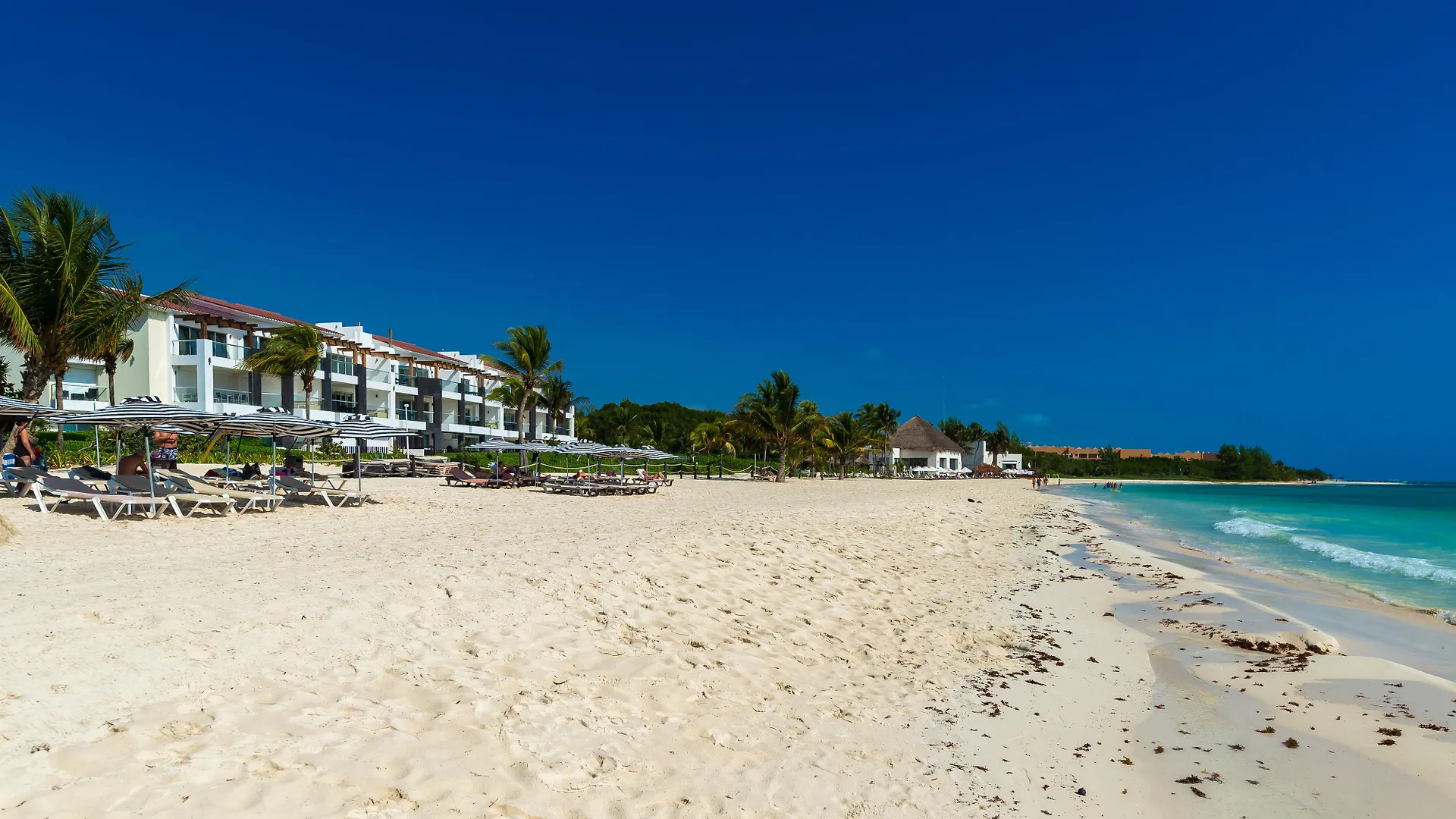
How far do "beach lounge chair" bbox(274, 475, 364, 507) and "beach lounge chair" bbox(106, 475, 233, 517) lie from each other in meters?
1.14

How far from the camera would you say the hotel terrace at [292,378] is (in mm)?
33469

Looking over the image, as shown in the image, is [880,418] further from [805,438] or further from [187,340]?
[187,340]

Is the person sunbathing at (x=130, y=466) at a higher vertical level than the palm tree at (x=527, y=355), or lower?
lower

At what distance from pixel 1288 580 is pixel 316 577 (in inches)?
583

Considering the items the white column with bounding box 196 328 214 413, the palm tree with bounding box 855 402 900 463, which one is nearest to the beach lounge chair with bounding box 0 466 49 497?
the white column with bounding box 196 328 214 413

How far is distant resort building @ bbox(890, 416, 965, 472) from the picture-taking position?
7600 centimetres

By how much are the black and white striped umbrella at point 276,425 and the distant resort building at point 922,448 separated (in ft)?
211

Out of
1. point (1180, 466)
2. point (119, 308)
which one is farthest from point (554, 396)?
point (1180, 466)

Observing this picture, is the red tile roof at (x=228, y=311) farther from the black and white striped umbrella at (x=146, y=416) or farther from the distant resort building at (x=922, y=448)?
the distant resort building at (x=922, y=448)

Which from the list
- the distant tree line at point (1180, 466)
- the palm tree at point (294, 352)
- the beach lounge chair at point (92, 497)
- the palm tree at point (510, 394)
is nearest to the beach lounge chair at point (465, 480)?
the beach lounge chair at point (92, 497)

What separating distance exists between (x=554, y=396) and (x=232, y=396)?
62.5ft

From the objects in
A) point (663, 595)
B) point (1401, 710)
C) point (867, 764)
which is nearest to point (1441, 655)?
point (1401, 710)

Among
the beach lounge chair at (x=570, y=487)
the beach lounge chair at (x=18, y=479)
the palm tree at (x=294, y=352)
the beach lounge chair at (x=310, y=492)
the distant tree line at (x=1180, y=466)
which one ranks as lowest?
the distant tree line at (x=1180, y=466)

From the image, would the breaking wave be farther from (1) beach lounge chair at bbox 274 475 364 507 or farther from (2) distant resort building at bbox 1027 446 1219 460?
(2) distant resort building at bbox 1027 446 1219 460
